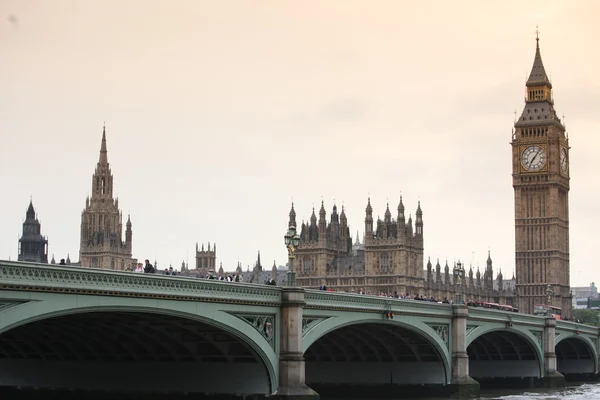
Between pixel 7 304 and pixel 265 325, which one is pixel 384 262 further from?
pixel 7 304

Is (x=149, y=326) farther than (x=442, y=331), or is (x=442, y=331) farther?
(x=442, y=331)

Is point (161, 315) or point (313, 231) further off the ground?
point (313, 231)

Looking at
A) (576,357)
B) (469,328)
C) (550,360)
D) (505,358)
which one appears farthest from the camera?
(576,357)

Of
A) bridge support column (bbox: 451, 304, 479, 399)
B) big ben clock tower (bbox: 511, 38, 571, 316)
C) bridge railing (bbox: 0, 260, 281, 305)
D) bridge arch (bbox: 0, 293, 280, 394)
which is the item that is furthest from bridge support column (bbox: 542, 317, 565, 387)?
big ben clock tower (bbox: 511, 38, 571, 316)

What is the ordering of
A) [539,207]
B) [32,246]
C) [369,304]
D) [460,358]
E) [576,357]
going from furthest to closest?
[32,246], [539,207], [576,357], [460,358], [369,304]

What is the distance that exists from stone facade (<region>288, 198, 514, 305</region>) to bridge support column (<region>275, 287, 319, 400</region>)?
8679 centimetres

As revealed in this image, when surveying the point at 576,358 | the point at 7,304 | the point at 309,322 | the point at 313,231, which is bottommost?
the point at 576,358

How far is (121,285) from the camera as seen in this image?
37.5m

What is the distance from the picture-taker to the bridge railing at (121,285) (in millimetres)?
33625

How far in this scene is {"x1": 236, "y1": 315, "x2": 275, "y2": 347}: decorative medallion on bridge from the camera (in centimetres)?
4466

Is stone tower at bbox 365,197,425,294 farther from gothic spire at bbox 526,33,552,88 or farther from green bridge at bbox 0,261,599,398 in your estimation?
green bridge at bbox 0,261,599,398

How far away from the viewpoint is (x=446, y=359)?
205 feet

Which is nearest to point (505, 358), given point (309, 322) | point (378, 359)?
point (378, 359)

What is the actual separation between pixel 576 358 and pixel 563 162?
165 ft
